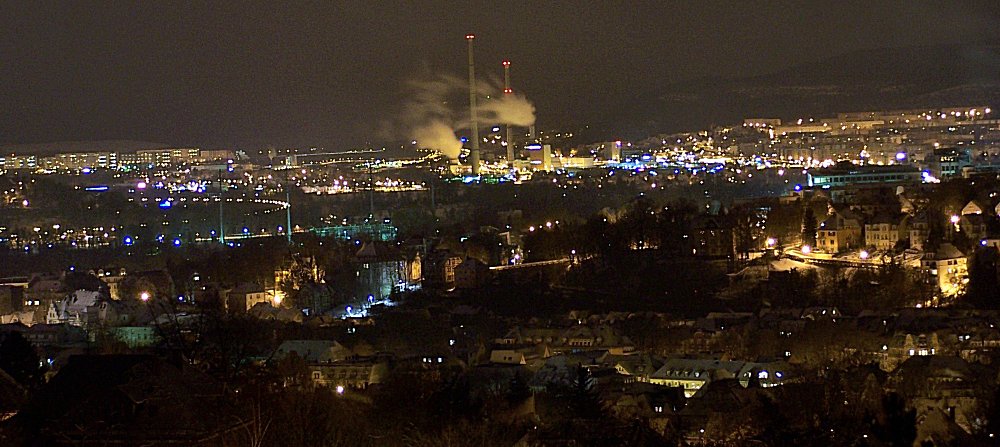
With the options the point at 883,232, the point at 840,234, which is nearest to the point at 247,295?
the point at 840,234

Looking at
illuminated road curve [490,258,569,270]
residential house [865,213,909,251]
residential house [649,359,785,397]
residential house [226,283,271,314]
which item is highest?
residential house [865,213,909,251]

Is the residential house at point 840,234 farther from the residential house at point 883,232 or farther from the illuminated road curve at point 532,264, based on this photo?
the illuminated road curve at point 532,264

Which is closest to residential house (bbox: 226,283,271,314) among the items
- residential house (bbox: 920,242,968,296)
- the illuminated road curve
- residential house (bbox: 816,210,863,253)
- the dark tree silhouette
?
the illuminated road curve

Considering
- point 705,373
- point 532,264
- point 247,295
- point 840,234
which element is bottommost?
point 705,373

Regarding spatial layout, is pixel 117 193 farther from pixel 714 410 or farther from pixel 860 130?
pixel 714 410

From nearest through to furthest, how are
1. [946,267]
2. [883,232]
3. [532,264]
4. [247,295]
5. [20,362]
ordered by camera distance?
[20,362] → [946,267] → [247,295] → [883,232] → [532,264]

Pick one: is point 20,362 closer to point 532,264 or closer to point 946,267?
point 946,267

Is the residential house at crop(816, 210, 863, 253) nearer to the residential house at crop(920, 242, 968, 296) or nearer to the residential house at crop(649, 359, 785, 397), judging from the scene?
the residential house at crop(920, 242, 968, 296)

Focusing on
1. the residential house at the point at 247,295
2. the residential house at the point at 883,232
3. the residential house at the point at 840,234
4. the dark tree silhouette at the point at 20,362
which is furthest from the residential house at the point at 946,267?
the dark tree silhouette at the point at 20,362

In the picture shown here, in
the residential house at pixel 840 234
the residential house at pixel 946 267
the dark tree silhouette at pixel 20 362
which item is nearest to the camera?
the dark tree silhouette at pixel 20 362

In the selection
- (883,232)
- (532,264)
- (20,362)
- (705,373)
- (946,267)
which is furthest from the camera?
(532,264)

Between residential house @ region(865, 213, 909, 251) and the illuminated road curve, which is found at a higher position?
residential house @ region(865, 213, 909, 251)
